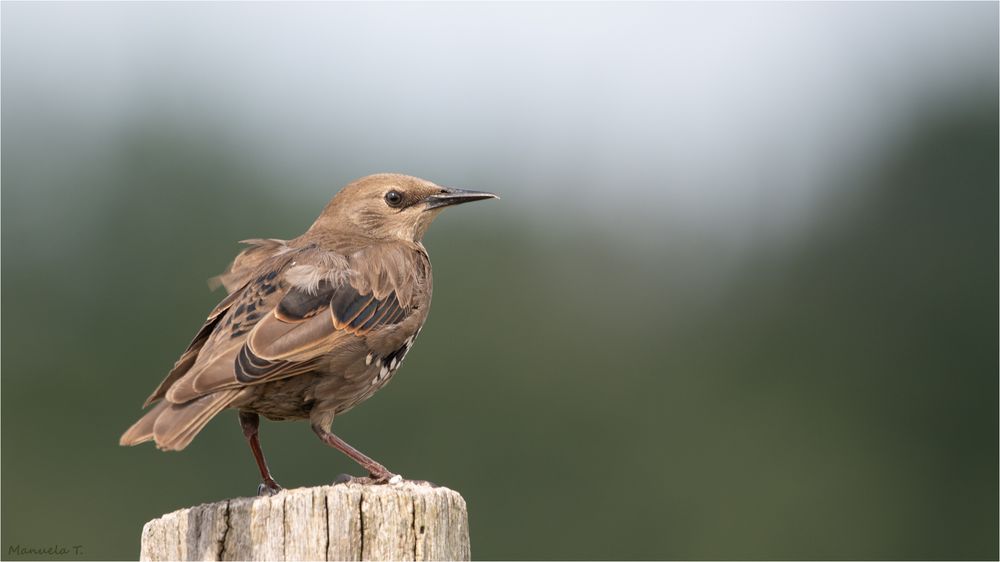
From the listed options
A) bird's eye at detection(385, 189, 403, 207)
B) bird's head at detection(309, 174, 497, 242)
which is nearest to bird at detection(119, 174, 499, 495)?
bird's head at detection(309, 174, 497, 242)

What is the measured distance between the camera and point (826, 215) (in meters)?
29.5

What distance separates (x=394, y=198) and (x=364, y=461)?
2.25m

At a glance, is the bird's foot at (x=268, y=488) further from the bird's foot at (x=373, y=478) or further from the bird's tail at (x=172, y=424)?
the bird's tail at (x=172, y=424)

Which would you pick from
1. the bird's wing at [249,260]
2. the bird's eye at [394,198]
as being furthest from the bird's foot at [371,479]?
the bird's eye at [394,198]

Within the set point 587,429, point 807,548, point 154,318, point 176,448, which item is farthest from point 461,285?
point 176,448

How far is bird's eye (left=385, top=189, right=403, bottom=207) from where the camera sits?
912 centimetres

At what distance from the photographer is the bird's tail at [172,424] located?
6.46 m

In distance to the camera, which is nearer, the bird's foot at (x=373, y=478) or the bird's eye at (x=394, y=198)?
the bird's foot at (x=373, y=478)

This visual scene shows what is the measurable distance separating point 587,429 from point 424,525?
13.9 meters

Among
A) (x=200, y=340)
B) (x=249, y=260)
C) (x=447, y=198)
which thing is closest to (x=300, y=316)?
(x=200, y=340)

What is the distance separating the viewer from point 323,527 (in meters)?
5.74

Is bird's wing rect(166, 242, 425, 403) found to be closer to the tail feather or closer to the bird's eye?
the tail feather

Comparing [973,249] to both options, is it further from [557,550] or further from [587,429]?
[557,550]

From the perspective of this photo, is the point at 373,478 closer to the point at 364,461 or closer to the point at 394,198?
the point at 364,461
